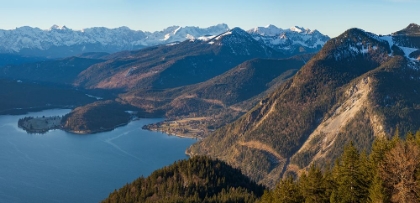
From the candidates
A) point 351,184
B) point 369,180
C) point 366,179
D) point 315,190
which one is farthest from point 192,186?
point 369,180

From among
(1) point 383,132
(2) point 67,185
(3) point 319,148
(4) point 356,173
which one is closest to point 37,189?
(2) point 67,185

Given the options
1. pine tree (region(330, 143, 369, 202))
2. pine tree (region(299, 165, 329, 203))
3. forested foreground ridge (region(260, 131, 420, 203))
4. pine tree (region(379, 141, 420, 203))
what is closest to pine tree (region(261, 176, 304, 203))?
forested foreground ridge (region(260, 131, 420, 203))

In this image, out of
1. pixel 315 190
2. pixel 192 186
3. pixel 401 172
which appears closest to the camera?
pixel 401 172

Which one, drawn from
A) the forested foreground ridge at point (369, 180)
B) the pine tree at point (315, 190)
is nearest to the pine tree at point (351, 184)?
the forested foreground ridge at point (369, 180)

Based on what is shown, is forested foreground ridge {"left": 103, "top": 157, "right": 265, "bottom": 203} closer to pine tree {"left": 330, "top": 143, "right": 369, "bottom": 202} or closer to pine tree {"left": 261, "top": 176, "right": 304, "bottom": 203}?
pine tree {"left": 261, "top": 176, "right": 304, "bottom": 203}

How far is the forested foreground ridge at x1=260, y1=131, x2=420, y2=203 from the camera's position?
4931cm

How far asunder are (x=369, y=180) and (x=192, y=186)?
6183cm

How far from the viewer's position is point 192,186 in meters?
110

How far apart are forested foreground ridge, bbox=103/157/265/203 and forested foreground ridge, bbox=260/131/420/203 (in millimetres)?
42081

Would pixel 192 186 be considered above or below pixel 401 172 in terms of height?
below

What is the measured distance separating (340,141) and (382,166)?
14141cm

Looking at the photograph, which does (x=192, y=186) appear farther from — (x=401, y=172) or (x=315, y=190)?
(x=401, y=172)

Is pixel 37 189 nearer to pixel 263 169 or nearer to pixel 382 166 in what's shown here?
pixel 263 169

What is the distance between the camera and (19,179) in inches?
7466
